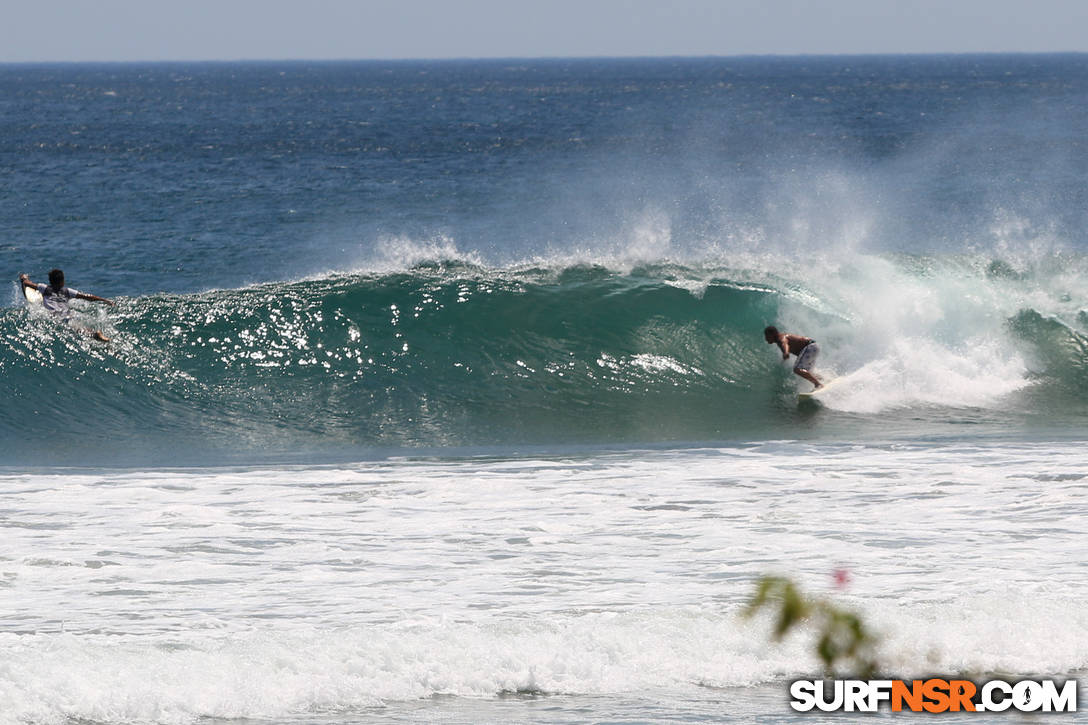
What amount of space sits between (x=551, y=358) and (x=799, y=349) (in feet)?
10.4

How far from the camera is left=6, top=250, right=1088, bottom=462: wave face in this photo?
13.9 metres

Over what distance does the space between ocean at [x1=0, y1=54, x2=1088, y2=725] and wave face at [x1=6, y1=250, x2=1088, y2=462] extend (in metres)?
0.06

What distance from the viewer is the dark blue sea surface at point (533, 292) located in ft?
47.0

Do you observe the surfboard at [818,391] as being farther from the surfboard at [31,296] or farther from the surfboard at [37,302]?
the surfboard at [31,296]

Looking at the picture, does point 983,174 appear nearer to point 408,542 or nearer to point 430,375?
point 430,375

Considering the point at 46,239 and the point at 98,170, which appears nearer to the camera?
the point at 46,239

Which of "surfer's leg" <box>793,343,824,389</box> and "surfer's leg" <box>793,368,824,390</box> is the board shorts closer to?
"surfer's leg" <box>793,343,824,389</box>

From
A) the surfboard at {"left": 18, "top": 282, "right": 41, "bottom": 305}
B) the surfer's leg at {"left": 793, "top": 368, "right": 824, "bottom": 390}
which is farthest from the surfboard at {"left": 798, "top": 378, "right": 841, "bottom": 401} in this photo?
the surfboard at {"left": 18, "top": 282, "right": 41, "bottom": 305}

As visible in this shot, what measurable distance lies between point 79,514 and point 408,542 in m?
2.71

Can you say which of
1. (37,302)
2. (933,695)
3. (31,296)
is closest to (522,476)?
(933,695)

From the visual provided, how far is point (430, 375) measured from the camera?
15.8m

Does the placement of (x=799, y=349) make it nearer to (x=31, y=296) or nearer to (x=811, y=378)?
(x=811, y=378)

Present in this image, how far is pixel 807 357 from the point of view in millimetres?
15258

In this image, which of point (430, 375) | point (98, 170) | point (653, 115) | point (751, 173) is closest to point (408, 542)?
point (430, 375)
